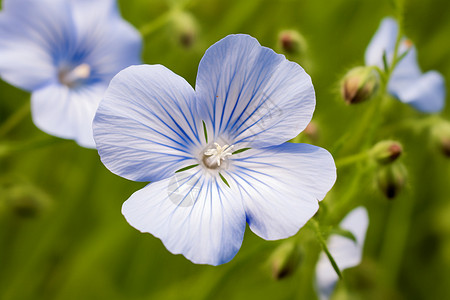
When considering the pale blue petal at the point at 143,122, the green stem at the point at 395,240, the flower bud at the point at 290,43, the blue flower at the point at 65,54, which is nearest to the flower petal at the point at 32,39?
the blue flower at the point at 65,54

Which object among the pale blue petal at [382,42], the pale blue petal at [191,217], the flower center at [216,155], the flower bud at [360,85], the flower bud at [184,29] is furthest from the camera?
the flower bud at [184,29]

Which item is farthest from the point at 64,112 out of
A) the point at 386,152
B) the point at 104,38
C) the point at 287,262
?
the point at 386,152

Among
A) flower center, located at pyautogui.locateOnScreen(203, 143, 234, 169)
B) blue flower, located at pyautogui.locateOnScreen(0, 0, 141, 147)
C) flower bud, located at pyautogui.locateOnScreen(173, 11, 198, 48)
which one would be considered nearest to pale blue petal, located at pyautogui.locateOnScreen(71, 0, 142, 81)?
blue flower, located at pyautogui.locateOnScreen(0, 0, 141, 147)

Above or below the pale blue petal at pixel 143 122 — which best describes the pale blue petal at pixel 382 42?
below

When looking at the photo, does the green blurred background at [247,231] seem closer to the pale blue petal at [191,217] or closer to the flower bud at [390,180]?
the flower bud at [390,180]

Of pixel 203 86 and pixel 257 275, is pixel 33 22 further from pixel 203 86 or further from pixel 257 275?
pixel 257 275

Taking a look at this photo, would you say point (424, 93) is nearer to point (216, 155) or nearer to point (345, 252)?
point (345, 252)
